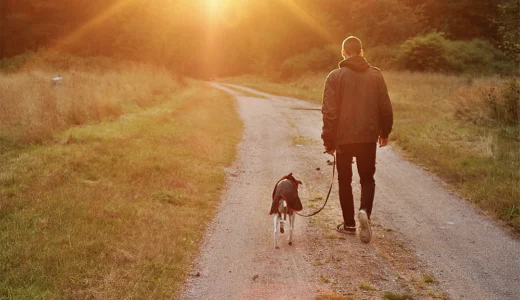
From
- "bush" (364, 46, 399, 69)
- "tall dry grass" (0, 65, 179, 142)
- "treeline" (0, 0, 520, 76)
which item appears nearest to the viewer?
"tall dry grass" (0, 65, 179, 142)

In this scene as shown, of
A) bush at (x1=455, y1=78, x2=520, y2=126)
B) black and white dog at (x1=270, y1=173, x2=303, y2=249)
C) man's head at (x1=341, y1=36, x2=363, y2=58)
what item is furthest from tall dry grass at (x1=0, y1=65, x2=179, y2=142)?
bush at (x1=455, y1=78, x2=520, y2=126)

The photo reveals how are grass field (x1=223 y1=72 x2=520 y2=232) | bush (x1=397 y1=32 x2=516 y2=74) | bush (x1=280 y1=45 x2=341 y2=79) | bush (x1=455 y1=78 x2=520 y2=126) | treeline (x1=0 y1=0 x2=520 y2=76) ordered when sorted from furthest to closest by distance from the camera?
bush (x1=280 y1=45 x2=341 y2=79)
bush (x1=397 y1=32 x2=516 y2=74)
treeline (x1=0 y1=0 x2=520 y2=76)
bush (x1=455 y1=78 x2=520 y2=126)
grass field (x1=223 y1=72 x2=520 y2=232)

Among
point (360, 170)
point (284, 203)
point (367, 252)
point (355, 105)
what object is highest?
point (355, 105)

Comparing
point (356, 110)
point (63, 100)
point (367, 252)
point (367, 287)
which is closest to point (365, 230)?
point (367, 252)

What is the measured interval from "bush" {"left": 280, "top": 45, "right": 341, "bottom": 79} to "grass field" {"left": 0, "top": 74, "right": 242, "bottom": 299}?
37226 mm

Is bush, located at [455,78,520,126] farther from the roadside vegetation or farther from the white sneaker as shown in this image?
the roadside vegetation

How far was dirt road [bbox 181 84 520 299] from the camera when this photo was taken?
464 centimetres

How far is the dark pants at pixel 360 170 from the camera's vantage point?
612 centimetres

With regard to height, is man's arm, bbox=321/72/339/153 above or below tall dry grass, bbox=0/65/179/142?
above

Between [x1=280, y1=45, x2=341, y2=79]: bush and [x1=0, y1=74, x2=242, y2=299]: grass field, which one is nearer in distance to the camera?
[x1=0, y1=74, x2=242, y2=299]: grass field

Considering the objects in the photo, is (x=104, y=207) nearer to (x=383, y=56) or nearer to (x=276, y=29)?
(x=383, y=56)

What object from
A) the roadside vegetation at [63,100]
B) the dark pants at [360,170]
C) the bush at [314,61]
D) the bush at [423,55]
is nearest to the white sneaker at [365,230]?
the dark pants at [360,170]

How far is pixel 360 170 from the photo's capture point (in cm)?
628

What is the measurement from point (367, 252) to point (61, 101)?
11288mm
